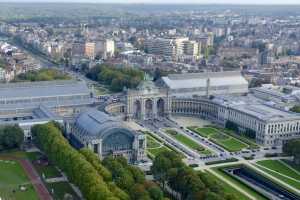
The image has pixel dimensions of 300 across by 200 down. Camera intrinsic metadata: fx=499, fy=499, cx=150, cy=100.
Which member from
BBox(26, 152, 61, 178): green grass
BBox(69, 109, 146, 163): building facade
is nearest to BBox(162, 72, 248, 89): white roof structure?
BBox(69, 109, 146, 163): building facade

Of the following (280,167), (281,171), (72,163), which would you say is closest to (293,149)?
(280,167)

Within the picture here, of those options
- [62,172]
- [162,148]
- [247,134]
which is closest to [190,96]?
[247,134]

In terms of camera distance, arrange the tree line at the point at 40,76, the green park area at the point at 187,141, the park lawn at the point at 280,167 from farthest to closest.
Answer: the tree line at the point at 40,76 < the green park area at the point at 187,141 < the park lawn at the point at 280,167

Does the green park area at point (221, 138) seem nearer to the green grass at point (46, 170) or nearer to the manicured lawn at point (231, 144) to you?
the manicured lawn at point (231, 144)

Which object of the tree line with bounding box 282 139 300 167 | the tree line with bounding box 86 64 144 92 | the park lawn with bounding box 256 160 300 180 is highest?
the tree line with bounding box 86 64 144 92

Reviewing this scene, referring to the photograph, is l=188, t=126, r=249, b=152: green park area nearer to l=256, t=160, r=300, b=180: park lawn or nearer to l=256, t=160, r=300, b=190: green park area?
l=256, t=160, r=300, b=180: park lawn

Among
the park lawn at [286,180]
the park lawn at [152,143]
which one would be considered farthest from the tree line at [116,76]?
the park lawn at [286,180]

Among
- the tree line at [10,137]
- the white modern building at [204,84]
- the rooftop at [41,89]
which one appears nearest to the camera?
the tree line at [10,137]
